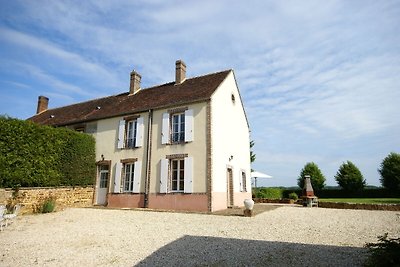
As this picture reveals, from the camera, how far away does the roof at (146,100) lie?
14.0 meters

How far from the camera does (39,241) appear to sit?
6.36m

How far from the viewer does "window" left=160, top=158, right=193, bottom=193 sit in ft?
41.5

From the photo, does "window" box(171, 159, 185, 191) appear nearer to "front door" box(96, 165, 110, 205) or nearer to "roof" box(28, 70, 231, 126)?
"roof" box(28, 70, 231, 126)

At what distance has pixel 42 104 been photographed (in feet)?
78.8

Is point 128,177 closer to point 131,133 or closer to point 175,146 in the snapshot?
point 131,133

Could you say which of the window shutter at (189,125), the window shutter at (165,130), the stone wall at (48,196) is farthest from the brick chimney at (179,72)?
the stone wall at (48,196)

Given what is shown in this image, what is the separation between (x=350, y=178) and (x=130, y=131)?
24465 millimetres

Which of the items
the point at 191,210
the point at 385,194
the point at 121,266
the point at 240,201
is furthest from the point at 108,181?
the point at 385,194

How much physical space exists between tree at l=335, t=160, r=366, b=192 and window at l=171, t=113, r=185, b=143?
74.4 feet

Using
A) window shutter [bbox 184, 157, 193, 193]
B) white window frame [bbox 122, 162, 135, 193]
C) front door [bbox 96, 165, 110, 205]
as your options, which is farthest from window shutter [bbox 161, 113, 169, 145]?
front door [bbox 96, 165, 110, 205]

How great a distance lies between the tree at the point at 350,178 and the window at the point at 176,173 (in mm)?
22643

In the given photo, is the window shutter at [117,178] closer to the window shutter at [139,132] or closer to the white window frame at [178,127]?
the window shutter at [139,132]

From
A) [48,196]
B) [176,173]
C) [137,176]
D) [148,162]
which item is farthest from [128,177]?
[48,196]

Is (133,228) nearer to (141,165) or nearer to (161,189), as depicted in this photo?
(161,189)
